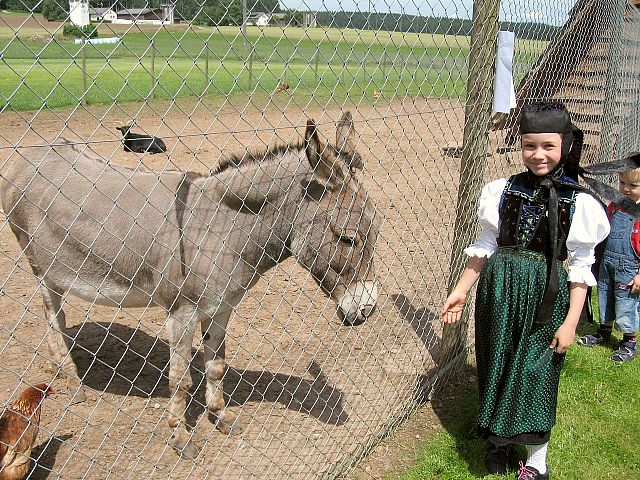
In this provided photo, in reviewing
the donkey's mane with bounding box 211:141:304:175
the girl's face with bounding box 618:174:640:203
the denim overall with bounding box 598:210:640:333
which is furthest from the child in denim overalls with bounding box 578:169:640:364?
the donkey's mane with bounding box 211:141:304:175

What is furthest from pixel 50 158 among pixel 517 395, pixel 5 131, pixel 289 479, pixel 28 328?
pixel 5 131

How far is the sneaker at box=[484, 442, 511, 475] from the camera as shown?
313cm

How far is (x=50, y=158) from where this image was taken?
3.97 metres

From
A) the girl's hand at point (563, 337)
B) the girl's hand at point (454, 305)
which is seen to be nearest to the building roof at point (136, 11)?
the girl's hand at point (454, 305)

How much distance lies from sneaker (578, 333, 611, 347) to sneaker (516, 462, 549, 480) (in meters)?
1.90

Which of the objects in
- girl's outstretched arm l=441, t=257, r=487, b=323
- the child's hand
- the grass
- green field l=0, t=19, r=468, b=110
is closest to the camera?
girl's outstretched arm l=441, t=257, r=487, b=323

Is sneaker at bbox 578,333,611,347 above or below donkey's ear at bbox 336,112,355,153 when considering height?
below

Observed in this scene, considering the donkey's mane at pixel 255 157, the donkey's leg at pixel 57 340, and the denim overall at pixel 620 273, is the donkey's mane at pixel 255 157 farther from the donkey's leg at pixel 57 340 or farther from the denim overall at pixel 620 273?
the denim overall at pixel 620 273

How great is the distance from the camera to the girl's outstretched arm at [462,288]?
295 cm

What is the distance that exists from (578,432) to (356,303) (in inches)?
64.3

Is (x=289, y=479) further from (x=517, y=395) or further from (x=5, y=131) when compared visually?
(x=5, y=131)

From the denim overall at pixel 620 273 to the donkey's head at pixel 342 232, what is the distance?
2203 mm

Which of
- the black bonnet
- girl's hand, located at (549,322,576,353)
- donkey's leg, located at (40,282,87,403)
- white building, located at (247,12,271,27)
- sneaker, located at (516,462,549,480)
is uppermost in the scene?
white building, located at (247,12,271,27)

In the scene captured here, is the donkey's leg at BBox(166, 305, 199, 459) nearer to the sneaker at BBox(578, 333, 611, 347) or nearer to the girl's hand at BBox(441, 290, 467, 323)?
the girl's hand at BBox(441, 290, 467, 323)
